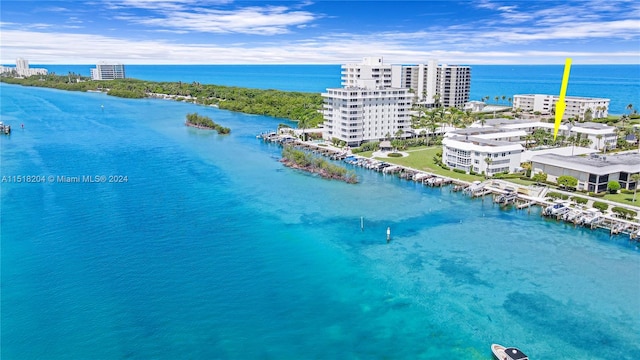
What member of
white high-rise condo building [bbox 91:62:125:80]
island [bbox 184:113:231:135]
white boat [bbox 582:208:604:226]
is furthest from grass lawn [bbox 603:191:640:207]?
white high-rise condo building [bbox 91:62:125:80]

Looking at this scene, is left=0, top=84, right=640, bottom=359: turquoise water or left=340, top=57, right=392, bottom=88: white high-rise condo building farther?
left=340, top=57, right=392, bottom=88: white high-rise condo building

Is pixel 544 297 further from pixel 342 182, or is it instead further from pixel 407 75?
pixel 407 75

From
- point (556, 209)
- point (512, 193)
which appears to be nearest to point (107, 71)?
point (512, 193)

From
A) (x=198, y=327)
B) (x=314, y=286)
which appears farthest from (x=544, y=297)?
(x=198, y=327)

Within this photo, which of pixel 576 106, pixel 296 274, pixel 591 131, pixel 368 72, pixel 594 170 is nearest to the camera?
pixel 296 274

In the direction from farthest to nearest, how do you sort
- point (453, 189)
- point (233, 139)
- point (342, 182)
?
1. point (233, 139)
2. point (342, 182)
3. point (453, 189)

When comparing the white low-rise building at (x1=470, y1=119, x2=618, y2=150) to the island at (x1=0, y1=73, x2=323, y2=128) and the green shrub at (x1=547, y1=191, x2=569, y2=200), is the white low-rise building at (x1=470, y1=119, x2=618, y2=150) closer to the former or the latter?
the green shrub at (x1=547, y1=191, x2=569, y2=200)

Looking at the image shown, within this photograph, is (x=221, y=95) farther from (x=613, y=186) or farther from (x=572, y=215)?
(x=572, y=215)
